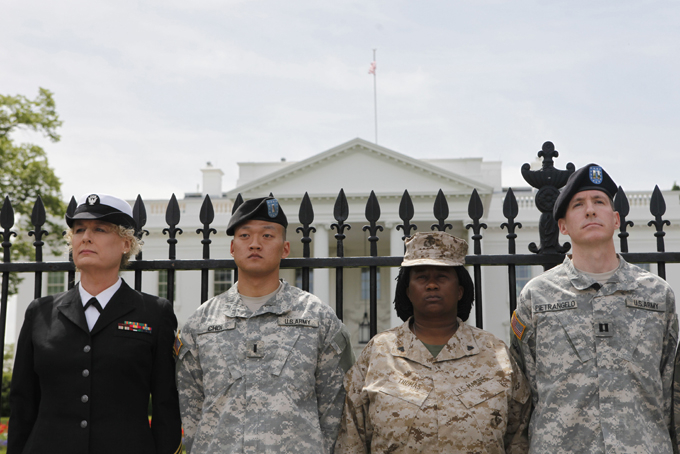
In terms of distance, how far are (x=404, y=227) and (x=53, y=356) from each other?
224cm

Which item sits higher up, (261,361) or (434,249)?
(434,249)

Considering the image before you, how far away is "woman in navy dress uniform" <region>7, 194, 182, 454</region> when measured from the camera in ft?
11.0

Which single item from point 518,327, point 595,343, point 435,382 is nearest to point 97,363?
point 435,382

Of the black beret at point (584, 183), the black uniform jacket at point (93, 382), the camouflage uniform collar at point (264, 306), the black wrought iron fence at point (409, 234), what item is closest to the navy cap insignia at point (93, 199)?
the black wrought iron fence at point (409, 234)

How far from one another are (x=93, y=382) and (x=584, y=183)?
283 centimetres

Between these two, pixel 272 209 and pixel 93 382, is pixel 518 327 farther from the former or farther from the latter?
pixel 93 382

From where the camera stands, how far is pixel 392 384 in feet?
10.9

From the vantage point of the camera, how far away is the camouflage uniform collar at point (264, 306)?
3512 millimetres

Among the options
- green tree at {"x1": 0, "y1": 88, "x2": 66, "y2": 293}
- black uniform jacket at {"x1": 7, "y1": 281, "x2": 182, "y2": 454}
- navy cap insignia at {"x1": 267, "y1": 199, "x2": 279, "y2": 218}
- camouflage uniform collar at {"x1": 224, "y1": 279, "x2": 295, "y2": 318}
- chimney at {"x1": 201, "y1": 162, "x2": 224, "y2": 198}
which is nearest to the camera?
black uniform jacket at {"x1": 7, "y1": 281, "x2": 182, "y2": 454}

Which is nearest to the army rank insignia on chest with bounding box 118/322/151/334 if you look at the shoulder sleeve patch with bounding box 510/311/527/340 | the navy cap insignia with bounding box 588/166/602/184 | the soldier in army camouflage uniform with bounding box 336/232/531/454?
the soldier in army camouflage uniform with bounding box 336/232/531/454

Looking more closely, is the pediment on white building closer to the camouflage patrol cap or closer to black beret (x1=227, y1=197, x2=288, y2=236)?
black beret (x1=227, y1=197, x2=288, y2=236)

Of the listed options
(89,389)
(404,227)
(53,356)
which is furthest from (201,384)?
(404,227)

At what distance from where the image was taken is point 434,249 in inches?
140

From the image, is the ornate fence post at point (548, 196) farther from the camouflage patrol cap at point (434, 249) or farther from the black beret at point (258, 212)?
the black beret at point (258, 212)
